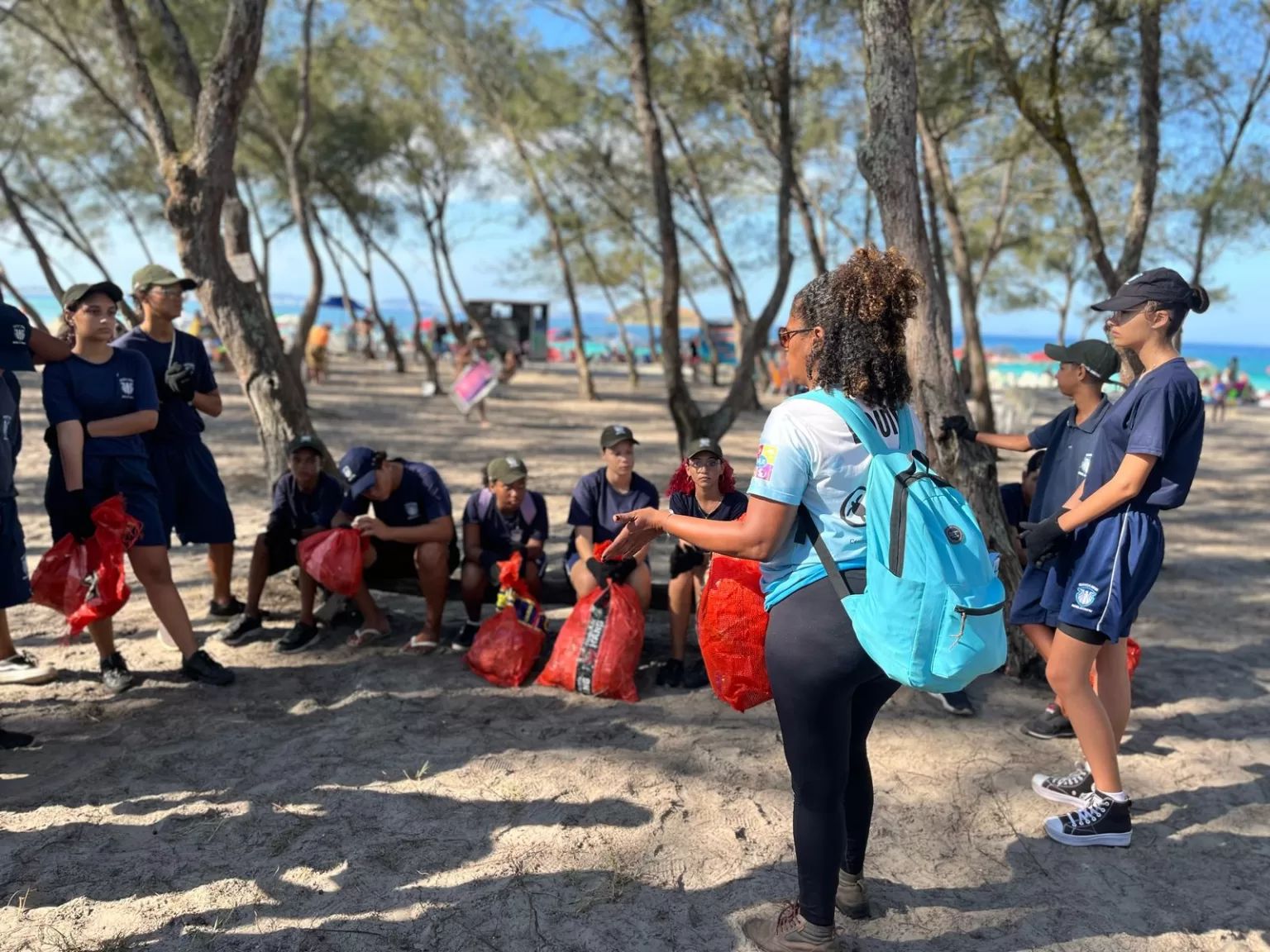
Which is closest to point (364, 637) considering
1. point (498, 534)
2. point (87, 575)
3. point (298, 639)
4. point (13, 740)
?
point (298, 639)

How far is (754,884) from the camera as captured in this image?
272 cm

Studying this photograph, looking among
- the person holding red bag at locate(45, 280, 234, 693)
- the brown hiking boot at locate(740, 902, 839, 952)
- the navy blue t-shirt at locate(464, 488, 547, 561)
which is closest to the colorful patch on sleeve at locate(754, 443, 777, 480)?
the brown hiking boot at locate(740, 902, 839, 952)

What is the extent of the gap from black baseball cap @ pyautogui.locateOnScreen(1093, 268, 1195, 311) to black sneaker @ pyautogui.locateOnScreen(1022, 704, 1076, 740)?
1805 mm

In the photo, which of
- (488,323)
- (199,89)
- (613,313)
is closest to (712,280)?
(613,313)

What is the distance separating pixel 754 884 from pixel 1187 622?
399 cm

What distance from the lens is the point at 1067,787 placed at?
328cm

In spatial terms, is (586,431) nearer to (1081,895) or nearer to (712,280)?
(1081,895)

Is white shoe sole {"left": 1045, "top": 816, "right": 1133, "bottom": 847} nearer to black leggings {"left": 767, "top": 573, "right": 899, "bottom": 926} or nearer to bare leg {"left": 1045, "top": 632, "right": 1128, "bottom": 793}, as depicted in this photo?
bare leg {"left": 1045, "top": 632, "right": 1128, "bottom": 793}

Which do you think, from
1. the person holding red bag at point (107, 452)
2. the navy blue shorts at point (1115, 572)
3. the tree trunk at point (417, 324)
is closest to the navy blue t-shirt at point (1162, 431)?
the navy blue shorts at point (1115, 572)

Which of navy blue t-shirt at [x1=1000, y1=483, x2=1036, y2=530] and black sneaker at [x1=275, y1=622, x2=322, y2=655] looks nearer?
black sneaker at [x1=275, y1=622, x2=322, y2=655]

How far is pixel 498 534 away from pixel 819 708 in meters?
2.99

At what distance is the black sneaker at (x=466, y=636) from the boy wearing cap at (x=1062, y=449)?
2.60m

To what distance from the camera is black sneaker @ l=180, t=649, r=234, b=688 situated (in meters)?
4.11

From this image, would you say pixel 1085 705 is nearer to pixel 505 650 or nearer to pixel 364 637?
pixel 505 650
